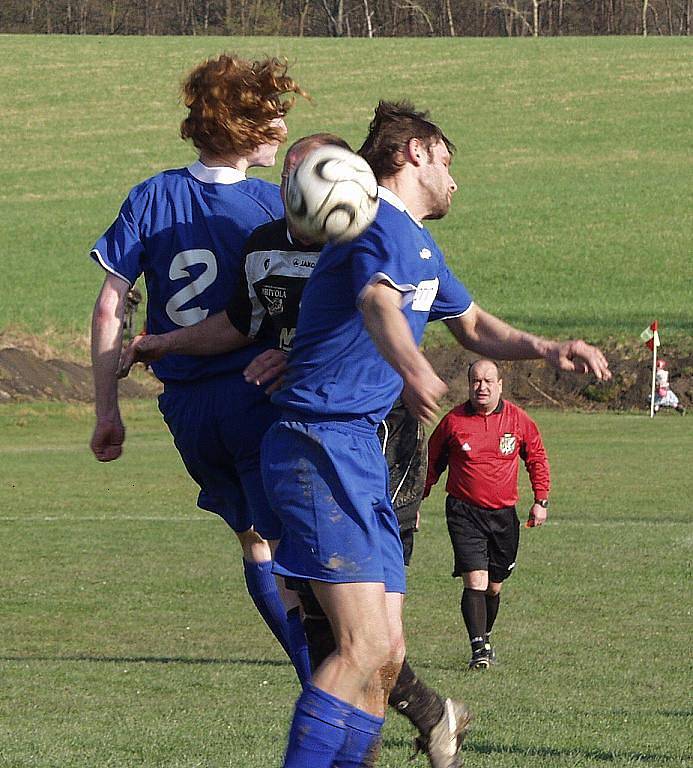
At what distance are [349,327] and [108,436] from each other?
1177 mm

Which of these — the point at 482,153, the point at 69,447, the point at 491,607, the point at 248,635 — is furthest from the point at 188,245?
the point at 482,153

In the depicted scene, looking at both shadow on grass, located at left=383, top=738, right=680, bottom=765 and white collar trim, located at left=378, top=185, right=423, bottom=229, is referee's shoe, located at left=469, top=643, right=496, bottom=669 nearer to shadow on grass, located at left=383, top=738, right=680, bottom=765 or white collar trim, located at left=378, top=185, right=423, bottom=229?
shadow on grass, located at left=383, top=738, right=680, bottom=765

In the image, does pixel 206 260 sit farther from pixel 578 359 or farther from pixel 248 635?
pixel 248 635

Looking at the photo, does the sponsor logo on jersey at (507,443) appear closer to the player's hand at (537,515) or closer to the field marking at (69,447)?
the player's hand at (537,515)

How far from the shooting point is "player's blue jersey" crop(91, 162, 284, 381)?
492cm

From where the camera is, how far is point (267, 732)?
588cm

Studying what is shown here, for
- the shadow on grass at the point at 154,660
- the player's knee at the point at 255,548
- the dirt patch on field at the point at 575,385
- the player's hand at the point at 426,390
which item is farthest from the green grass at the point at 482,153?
the player's hand at the point at 426,390

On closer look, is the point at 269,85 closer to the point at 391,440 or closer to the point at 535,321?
the point at 391,440

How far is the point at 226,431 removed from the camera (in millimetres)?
4914

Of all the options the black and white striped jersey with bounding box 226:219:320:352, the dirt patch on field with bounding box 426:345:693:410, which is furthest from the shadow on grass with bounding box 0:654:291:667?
the dirt patch on field with bounding box 426:345:693:410

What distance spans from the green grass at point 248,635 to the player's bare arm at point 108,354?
1239 mm

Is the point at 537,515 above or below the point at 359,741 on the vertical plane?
below

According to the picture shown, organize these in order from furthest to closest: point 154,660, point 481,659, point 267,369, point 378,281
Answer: point 154,660
point 481,659
point 267,369
point 378,281

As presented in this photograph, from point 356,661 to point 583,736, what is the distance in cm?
212
